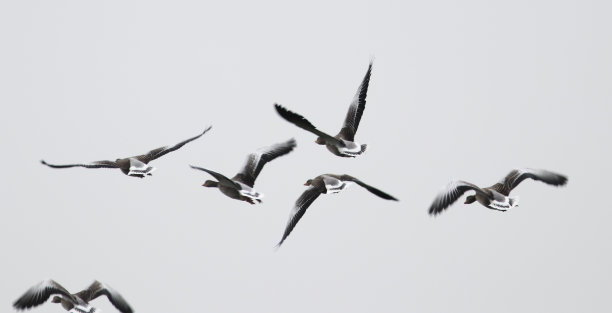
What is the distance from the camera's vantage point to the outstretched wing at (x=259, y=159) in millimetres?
25125

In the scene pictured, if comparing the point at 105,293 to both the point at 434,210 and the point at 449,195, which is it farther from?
the point at 449,195

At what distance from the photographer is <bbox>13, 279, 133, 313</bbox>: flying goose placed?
846 inches

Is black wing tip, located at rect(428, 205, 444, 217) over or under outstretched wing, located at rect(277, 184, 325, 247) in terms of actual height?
over

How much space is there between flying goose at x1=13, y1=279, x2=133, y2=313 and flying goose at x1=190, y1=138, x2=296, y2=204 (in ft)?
12.5

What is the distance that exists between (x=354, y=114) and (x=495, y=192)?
5.54 meters

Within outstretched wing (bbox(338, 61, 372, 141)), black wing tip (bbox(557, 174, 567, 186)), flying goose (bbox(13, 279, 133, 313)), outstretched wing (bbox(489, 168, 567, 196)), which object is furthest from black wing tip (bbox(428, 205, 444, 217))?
flying goose (bbox(13, 279, 133, 313))

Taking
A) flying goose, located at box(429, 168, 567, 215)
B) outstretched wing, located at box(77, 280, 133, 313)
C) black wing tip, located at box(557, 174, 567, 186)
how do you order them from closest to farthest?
black wing tip, located at box(557, 174, 567, 186)
flying goose, located at box(429, 168, 567, 215)
outstretched wing, located at box(77, 280, 133, 313)

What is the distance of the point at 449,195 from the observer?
22500 mm

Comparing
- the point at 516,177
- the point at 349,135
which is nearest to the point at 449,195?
the point at 516,177

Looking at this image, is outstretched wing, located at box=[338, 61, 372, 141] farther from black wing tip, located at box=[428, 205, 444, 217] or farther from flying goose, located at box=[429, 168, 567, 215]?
black wing tip, located at box=[428, 205, 444, 217]

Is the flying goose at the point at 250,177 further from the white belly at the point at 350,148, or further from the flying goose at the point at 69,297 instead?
the flying goose at the point at 69,297

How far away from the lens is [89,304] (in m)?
22.5

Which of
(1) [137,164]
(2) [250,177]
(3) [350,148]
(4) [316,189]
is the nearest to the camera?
(4) [316,189]

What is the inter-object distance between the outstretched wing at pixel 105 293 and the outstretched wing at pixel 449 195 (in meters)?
7.71
